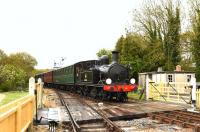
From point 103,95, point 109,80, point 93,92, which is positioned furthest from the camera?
point 93,92

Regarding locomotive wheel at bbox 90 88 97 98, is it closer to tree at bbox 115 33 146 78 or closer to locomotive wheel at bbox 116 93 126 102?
locomotive wheel at bbox 116 93 126 102

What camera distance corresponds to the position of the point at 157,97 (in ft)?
77.9

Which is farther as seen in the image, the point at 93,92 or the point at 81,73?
the point at 81,73

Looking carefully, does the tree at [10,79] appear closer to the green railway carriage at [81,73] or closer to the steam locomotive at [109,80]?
the green railway carriage at [81,73]

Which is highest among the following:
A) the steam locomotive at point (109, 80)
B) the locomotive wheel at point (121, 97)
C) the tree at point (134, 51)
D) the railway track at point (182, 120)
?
the tree at point (134, 51)

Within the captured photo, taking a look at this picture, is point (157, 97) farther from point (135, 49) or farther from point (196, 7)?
point (135, 49)

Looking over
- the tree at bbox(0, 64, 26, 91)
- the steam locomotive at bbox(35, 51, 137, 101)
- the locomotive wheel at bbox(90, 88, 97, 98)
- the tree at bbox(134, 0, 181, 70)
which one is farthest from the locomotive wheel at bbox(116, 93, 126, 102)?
the tree at bbox(0, 64, 26, 91)

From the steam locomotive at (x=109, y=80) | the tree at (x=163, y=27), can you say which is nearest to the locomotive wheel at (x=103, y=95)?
the steam locomotive at (x=109, y=80)

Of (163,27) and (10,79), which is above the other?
(163,27)

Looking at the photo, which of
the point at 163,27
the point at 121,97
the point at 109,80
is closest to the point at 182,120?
the point at 109,80

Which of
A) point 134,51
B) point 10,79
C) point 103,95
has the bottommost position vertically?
point 103,95

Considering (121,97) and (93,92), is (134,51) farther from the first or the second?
(121,97)

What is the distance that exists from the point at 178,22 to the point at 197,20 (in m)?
4.89

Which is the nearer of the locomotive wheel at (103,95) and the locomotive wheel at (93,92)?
the locomotive wheel at (103,95)
